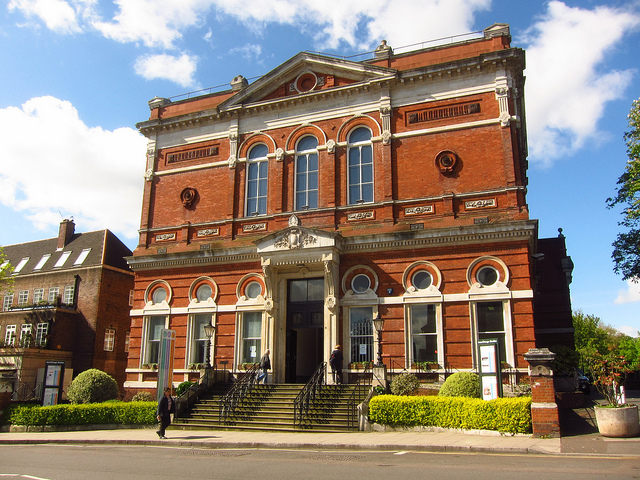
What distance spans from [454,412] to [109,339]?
30063mm

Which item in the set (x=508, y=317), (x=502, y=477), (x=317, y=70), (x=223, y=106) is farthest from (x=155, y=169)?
(x=502, y=477)

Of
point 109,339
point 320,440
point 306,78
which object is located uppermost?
point 306,78

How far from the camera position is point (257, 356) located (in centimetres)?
2200

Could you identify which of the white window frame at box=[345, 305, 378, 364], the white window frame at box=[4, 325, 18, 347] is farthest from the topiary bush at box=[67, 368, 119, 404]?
the white window frame at box=[4, 325, 18, 347]

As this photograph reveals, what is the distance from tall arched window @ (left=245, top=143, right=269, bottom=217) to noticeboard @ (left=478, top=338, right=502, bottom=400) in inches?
460

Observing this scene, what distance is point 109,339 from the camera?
125ft

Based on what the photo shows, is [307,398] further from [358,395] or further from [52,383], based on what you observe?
[52,383]

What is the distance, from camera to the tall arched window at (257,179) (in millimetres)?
23797

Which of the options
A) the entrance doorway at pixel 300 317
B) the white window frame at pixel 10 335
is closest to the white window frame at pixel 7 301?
the white window frame at pixel 10 335

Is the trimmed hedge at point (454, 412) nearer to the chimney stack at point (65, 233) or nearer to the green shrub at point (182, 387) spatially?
the green shrub at point (182, 387)

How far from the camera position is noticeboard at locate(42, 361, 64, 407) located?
68.4 feet

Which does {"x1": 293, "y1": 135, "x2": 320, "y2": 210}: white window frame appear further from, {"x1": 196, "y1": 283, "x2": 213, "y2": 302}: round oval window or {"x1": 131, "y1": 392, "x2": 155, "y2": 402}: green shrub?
{"x1": 131, "y1": 392, "x2": 155, "y2": 402}: green shrub

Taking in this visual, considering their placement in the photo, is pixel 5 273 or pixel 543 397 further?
pixel 5 273

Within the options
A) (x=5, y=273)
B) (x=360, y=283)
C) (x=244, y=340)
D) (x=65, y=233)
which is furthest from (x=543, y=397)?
(x=65, y=233)
